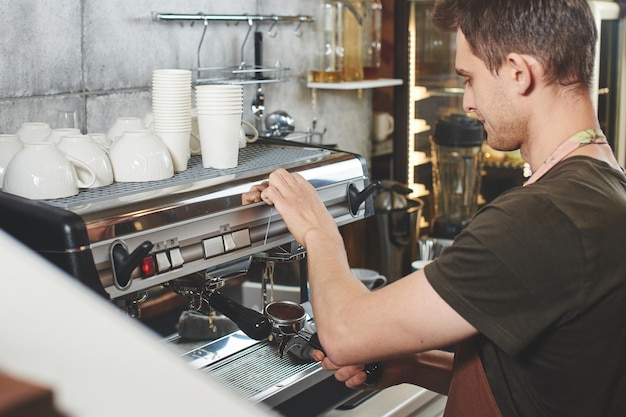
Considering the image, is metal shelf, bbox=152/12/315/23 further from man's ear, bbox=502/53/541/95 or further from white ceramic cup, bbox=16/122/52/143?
man's ear, bbox=502/53/541/95

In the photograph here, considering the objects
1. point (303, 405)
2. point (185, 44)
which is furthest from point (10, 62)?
point (303, 405)

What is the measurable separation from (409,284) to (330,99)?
1625 mm

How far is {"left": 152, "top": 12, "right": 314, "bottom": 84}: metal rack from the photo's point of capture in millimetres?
2162

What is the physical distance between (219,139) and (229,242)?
0.25m

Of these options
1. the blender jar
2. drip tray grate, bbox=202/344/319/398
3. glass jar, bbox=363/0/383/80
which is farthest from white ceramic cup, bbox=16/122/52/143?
the blender jar

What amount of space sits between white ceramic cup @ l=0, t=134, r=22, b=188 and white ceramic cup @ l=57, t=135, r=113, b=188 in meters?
0.10

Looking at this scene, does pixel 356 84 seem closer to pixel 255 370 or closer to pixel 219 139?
pixel 219 139

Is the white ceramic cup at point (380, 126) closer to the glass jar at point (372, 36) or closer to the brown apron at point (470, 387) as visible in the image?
the glass jar at point (372, 36)

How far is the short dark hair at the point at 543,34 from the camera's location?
1.29 m

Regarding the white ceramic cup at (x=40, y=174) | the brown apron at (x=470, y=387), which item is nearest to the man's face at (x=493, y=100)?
the brown apron at (x=470, y=387)

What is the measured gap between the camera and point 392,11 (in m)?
3.06

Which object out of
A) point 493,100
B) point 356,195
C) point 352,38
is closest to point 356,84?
point 352,38

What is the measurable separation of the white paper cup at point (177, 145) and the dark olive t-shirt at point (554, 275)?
2.09 feet

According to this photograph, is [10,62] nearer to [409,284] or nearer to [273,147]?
[273,147]
